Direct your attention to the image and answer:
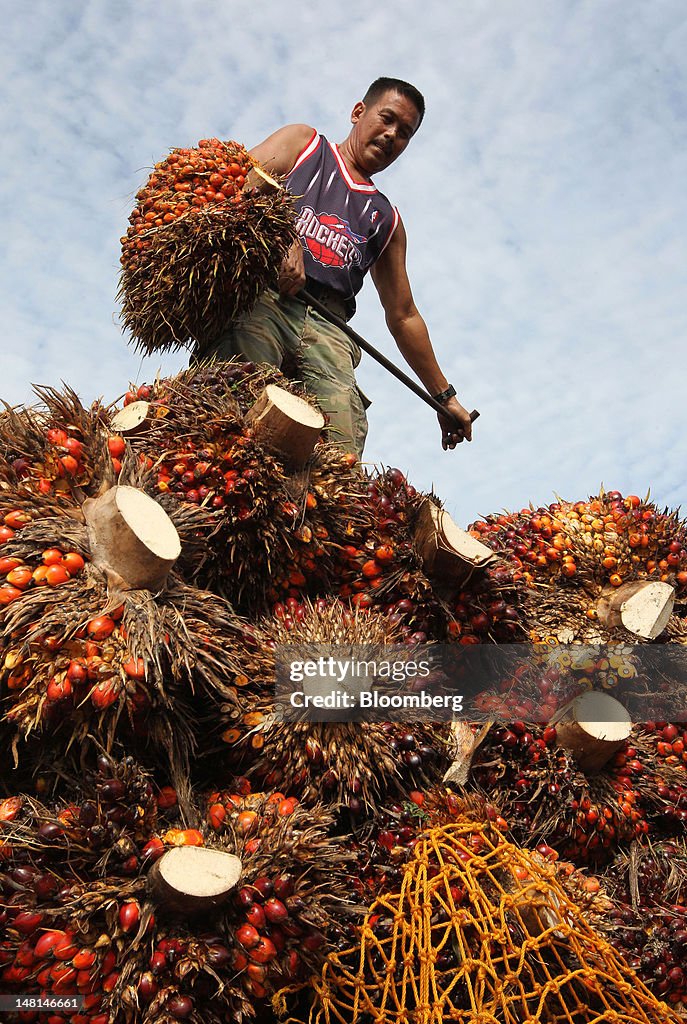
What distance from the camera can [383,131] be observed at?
4266 millimetres

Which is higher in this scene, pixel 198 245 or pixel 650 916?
pixel 198 245

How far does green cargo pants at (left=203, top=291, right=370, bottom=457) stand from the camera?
11.0 feet

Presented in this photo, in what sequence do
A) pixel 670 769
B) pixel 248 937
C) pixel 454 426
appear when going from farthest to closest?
pixel 454 426 → pixel 670 769 → pixel 248 937

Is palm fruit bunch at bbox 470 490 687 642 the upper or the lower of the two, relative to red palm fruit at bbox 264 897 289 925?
upper

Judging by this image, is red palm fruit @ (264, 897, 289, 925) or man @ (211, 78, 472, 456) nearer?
red palm fruit @ (264, 897, 289, 925)

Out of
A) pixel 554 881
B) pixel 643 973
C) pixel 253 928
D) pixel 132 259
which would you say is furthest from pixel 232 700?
pixel 132 259

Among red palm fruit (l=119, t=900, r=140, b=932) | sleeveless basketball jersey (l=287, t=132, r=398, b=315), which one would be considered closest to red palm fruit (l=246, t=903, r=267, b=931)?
red palm fruit (l=119, t=900, r=140, b=932)

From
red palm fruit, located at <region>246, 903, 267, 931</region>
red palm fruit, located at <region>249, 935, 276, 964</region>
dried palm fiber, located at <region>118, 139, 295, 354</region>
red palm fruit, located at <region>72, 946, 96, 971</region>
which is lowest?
red palm fruit, located at <region>72, 946, 96, 971</region>

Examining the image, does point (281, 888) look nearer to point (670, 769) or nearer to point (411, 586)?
point (411, 586)

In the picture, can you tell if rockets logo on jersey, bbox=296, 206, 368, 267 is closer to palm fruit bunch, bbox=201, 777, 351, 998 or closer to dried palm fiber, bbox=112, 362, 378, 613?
dried palm fiber, bbox=112, 362, 378, 613

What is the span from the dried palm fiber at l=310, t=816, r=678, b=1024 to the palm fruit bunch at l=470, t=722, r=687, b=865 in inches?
9.3

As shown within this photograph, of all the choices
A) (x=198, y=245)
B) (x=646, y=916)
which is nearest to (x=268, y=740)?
(x=646, y=916)

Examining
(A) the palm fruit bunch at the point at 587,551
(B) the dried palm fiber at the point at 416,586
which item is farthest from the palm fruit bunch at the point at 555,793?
(A) the palm fruit bunch at the point at 587,551

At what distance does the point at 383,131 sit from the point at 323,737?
3222mm
